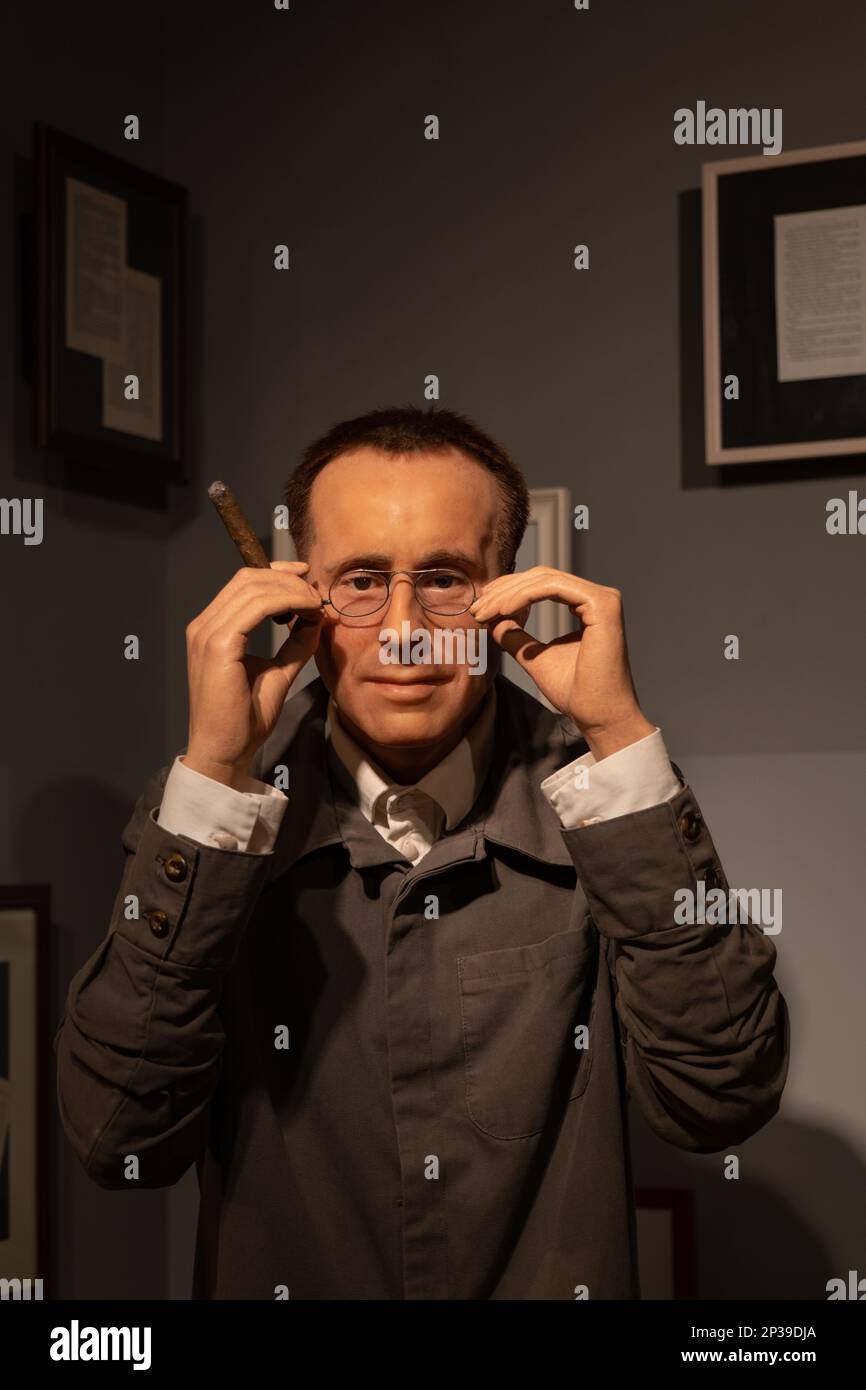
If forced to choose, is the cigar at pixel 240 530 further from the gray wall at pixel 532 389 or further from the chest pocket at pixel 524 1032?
the gray wall at pixel 532 389

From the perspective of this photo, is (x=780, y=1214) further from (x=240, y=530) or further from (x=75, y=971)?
(x=240, y=530)

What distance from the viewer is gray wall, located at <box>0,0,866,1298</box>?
1.85m

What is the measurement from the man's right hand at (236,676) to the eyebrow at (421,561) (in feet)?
0.19

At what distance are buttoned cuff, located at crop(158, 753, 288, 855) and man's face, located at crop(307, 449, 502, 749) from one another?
155 mm

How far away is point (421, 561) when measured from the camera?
1212mm

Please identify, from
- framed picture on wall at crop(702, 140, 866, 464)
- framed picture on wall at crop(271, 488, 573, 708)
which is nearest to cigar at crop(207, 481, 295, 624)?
framed picture on wall at crop(271, 488, 573, 708)

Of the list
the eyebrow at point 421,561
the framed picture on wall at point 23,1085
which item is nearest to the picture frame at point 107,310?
the framed picture on wall at point 23,1085

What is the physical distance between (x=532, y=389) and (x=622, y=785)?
41.2 inches

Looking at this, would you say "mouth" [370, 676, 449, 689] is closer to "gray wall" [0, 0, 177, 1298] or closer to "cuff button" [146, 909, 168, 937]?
"cuff button" [146, 909, 168, 937]

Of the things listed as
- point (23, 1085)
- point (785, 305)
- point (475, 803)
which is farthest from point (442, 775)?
point (785, 305)

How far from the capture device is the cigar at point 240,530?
46.4 inches
